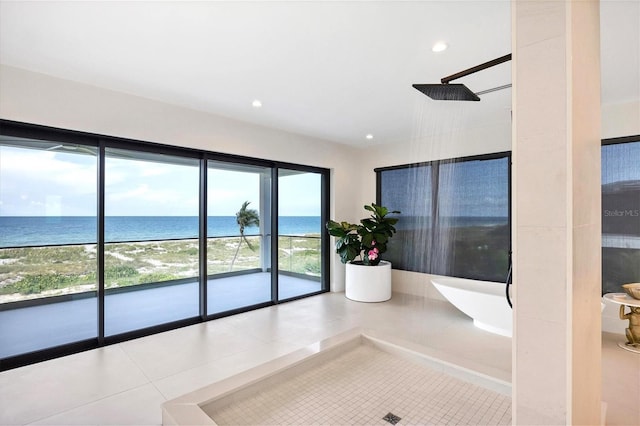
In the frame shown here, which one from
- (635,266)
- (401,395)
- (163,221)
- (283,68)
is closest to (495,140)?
(635,266)

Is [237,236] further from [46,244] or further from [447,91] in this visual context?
[447,91]

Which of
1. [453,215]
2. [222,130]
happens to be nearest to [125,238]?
[222,130]

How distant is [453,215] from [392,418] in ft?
6.40

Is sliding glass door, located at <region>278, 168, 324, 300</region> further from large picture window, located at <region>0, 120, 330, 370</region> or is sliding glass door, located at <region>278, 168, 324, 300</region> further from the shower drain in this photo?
the shower drain

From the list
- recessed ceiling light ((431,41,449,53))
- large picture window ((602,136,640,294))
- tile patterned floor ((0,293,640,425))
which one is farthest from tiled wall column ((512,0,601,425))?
large picture window ((602,136,640,294))

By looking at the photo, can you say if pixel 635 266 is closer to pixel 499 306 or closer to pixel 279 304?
pixel 499 306

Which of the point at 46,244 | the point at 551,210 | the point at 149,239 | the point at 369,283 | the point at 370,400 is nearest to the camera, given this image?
the point at 551,210

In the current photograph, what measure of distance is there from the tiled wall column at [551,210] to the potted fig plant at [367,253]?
4001 mm

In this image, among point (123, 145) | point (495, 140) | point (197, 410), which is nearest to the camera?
point (197, 410)

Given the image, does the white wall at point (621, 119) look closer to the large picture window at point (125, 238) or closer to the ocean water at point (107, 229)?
the large picture window at point (125, 238)

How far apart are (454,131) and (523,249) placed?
2298 millimetres

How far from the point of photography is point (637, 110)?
3635 mm

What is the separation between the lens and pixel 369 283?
203 inches

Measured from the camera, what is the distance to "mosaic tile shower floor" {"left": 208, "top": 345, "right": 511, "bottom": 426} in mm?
1662
